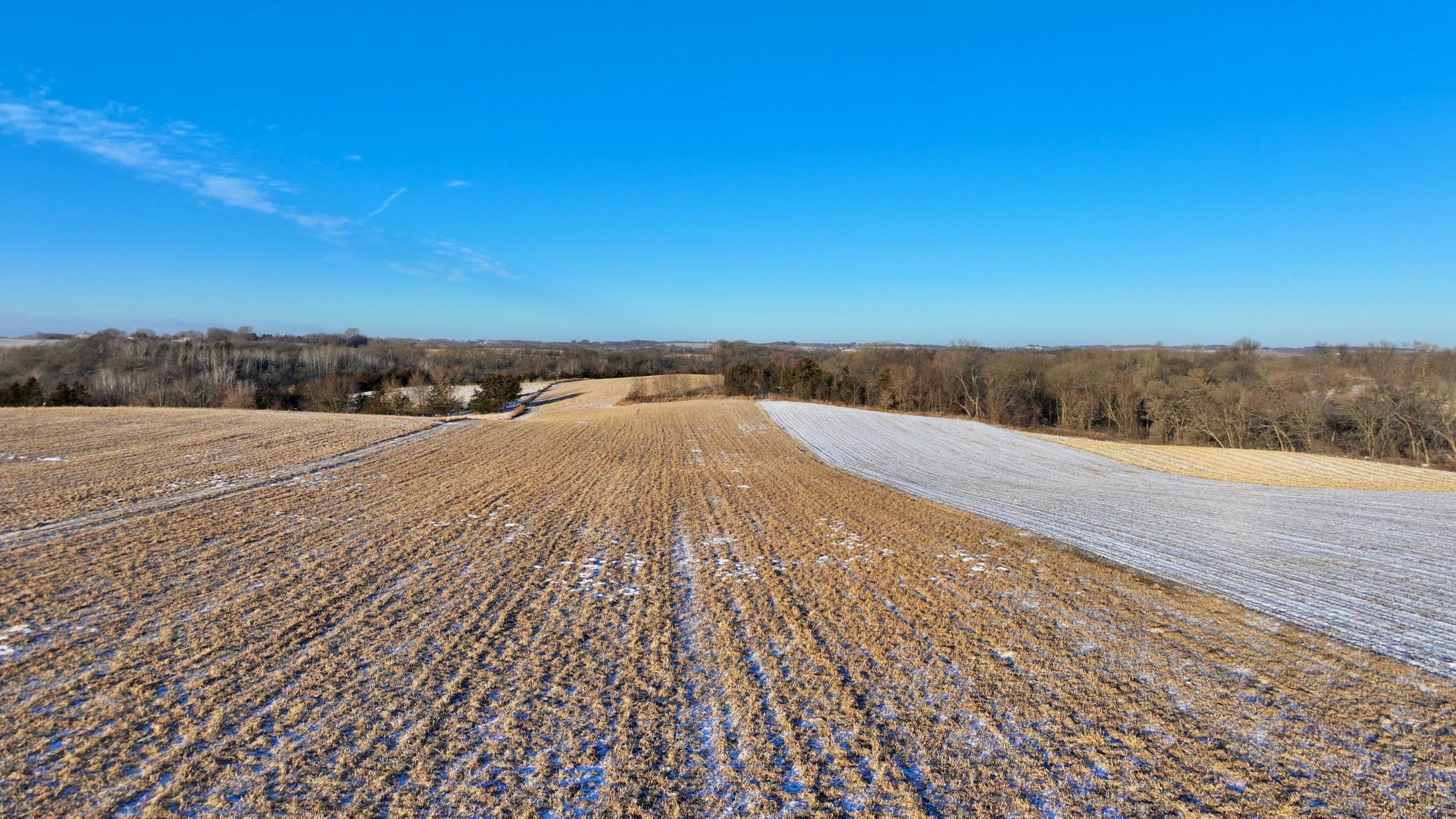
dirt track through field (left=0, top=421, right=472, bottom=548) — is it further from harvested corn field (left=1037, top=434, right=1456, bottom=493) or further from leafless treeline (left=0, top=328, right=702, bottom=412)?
leafless treeline (left=0, top=328, right=702, bottom=412)

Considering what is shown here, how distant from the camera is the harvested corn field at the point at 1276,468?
68.5ft

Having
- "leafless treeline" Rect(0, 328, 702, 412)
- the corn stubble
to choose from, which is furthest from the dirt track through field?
"leafless treeline" Rect(0, 328, 702, 412)

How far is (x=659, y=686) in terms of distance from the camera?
5.62 meters

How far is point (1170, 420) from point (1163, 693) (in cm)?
5126

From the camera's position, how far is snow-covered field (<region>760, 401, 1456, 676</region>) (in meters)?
7.87

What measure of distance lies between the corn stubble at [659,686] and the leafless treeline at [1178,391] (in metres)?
43.6

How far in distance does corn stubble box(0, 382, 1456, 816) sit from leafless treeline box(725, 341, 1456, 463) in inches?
1716

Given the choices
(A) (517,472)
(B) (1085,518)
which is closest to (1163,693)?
(B) (1085,518)

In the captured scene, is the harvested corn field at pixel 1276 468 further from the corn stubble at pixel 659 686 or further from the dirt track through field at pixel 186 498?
the dirt track through field at pixel 186 498

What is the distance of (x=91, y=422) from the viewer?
2498 cm

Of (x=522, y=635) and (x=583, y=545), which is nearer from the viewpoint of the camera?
(x=522, y=635)

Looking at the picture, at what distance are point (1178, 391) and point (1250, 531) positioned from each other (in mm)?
41081

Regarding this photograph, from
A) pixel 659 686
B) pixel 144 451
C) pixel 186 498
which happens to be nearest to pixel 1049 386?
pixel 659 686

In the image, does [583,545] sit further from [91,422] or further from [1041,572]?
[91,422]
